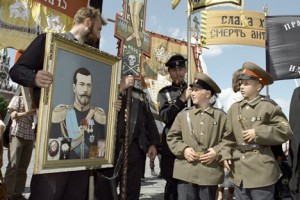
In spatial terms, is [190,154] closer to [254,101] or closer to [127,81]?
[254,101]

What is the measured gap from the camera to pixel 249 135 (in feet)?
9.48

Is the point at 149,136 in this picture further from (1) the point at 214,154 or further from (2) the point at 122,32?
(2) the point at 122,32

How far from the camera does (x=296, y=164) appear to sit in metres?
3.20

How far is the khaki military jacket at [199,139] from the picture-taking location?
3129 millimetres

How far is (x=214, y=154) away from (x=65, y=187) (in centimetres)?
147

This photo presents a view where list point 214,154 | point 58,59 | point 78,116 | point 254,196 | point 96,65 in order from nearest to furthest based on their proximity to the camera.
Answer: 1. point 58,59
2. point 78,116
3. point 96,65
4. point 254,196
5. point 214,154

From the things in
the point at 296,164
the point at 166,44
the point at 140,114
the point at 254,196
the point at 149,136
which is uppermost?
the point at 166,44

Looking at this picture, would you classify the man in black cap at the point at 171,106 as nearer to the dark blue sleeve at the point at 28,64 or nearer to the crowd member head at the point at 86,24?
the crowd member head at the point at 86,24

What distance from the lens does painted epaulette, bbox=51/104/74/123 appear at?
2.12 meters

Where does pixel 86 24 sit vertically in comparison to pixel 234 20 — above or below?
below

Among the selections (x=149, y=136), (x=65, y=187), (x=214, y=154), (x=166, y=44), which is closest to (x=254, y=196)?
(x=214, y=154)

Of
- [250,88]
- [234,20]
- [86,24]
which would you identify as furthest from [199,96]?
[234,20]

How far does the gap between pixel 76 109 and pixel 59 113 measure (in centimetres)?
16

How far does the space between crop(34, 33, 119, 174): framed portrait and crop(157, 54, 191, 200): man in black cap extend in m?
1.22
